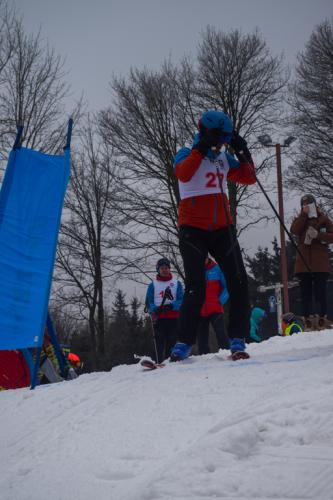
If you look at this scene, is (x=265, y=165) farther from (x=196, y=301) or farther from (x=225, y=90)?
(x=196, y=301)

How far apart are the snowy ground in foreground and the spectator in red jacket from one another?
3736 millimetres

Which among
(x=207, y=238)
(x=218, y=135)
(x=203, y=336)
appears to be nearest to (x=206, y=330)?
(x=203, y=336)

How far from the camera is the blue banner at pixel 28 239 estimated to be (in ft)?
14.5

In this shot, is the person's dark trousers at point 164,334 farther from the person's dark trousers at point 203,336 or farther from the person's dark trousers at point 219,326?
the person's dark trousers at point 219,326

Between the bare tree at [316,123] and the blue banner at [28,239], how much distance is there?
1161cm

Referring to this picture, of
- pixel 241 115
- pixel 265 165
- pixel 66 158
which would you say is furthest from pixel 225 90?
pixel 66 158

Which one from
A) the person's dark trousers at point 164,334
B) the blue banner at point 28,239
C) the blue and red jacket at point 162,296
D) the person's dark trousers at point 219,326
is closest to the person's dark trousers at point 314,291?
the person's dark trousers at point 219,326

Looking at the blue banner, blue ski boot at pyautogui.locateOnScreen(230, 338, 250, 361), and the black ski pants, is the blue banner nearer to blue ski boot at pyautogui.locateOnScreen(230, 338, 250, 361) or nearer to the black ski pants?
blue ski boot at pyautogui.locateOnScreen(230, 338, 250, 361)

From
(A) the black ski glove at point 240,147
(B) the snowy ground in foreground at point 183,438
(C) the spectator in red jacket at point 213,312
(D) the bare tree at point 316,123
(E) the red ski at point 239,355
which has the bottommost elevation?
(B) the snowy ground in foreground at point 183,438

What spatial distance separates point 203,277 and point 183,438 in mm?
2040

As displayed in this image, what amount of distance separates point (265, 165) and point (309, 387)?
44.7 ft

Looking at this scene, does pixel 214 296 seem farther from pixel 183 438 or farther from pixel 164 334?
pixel 183 438

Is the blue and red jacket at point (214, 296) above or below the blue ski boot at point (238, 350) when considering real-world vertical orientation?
above

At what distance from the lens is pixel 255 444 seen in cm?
211
